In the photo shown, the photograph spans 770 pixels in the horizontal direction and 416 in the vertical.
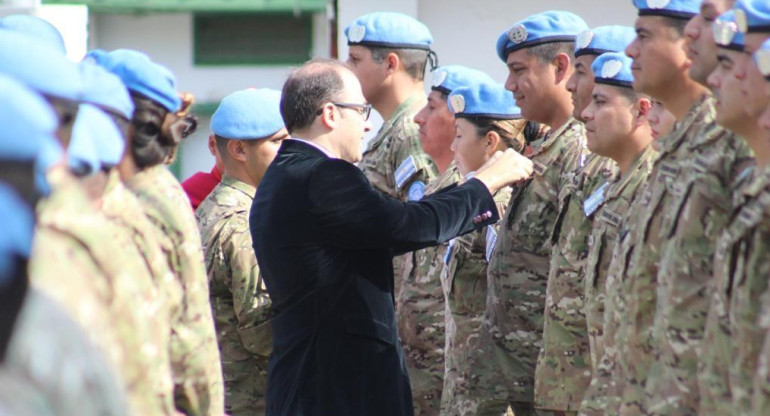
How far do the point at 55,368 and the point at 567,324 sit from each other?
352 centimetres

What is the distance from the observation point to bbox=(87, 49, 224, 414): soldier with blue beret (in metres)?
3.69

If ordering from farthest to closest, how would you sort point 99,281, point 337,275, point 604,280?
point 337,275 → point 604,280 → point 99,281

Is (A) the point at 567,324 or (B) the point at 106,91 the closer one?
(B) the point at 106,91

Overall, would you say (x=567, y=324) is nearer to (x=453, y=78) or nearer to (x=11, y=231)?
(x=453, y=78)

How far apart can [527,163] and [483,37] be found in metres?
5.11

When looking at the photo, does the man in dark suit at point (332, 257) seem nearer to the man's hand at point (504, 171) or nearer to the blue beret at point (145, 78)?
the man's hand at point (504, 171)

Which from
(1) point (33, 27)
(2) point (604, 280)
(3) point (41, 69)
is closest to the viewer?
(3) point (41, 69)

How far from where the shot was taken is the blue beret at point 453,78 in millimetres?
6391

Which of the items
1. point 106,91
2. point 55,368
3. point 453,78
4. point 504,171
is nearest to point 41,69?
point 55,368

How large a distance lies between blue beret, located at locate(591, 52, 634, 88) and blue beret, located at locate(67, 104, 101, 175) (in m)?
2.50

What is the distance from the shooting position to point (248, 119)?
609 centimetres

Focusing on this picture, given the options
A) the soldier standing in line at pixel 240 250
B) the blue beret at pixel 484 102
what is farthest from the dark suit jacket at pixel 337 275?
the blue beret at pixel 484 102

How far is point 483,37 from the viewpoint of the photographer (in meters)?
10.2

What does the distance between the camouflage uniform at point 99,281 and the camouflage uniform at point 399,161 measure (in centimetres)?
353
